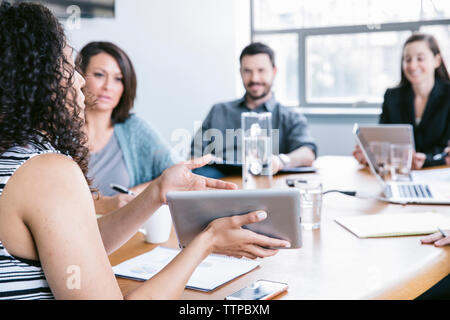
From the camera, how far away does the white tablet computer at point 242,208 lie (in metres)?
0.91

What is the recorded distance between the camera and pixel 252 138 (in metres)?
1.84

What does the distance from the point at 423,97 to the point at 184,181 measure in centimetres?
203

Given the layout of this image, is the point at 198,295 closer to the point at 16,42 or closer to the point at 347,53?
the point at 16,42

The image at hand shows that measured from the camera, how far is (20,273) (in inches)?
31.2

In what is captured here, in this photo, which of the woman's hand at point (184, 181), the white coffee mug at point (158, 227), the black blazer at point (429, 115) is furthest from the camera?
the black blazer at point (429, 115)

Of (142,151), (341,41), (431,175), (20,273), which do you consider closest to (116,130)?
(142,151)

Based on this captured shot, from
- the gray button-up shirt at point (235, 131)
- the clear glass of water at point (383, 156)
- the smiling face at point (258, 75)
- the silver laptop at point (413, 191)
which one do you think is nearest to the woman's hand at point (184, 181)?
the silver laptop at point (413, 191)

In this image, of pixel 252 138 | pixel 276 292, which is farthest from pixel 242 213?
pixel 252 138

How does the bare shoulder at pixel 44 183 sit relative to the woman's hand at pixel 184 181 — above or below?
above

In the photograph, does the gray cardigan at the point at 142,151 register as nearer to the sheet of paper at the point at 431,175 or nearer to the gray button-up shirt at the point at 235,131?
the gray button-up shirt at the point at 235,131

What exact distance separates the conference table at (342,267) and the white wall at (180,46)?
2667mm

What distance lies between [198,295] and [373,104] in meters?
3.22

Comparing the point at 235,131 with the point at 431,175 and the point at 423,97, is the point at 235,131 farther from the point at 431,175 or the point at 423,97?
the point at 431,175

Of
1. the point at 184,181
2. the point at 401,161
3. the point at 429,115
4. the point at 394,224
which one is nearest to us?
the point at 184,181
